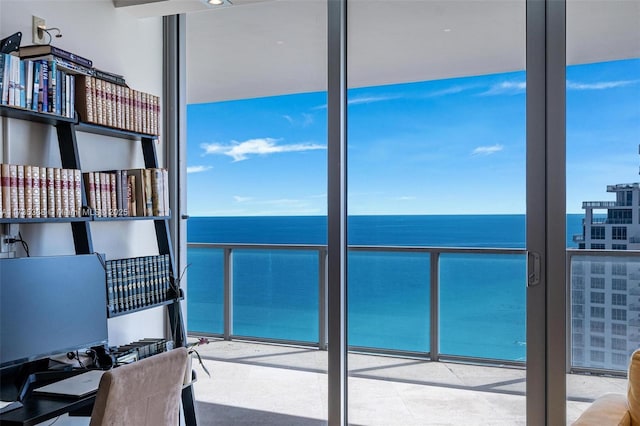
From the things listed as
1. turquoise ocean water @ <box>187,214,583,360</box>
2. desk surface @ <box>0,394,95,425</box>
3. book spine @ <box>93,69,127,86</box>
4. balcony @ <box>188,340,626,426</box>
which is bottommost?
balcony @ <box>188,340,626,426</box>

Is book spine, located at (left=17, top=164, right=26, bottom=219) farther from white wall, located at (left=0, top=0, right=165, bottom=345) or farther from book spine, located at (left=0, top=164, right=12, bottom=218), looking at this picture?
white wall, located at (left=0, top=0, right=165, bottom=345)

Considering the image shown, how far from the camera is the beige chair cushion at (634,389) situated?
2.11 metres

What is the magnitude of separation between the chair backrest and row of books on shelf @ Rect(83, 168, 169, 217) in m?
1.01

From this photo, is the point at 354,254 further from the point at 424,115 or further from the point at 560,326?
the point at 560,326

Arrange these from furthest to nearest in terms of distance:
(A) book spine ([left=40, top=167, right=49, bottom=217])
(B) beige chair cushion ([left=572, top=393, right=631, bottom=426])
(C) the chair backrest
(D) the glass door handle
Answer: (D) the glass door handle
(A) book spine ([left=40, top=167, right=49, bottom=217])
(B) beige chair cushion ([left=572, top=393, right=631, bottom=426])
(C) the chair backrest

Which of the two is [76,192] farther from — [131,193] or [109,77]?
[109,77]

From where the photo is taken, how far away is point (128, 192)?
2.86m

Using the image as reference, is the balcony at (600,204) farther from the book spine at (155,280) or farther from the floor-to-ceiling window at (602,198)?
the book spine at (155,280)

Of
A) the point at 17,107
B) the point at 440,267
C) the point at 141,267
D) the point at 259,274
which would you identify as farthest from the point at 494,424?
the point at 17,107

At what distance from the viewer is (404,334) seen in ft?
11.0

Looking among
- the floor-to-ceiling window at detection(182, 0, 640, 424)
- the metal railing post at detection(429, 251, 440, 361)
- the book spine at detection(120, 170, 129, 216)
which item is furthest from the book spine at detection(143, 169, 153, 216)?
the metal railing post at detection(429, 251, 440, 361)

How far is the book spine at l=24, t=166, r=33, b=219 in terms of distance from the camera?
2246 mm

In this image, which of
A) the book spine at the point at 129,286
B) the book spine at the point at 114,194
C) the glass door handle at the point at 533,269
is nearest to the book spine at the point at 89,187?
the book spine at the point at 114,194

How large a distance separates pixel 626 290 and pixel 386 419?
4.80ft
